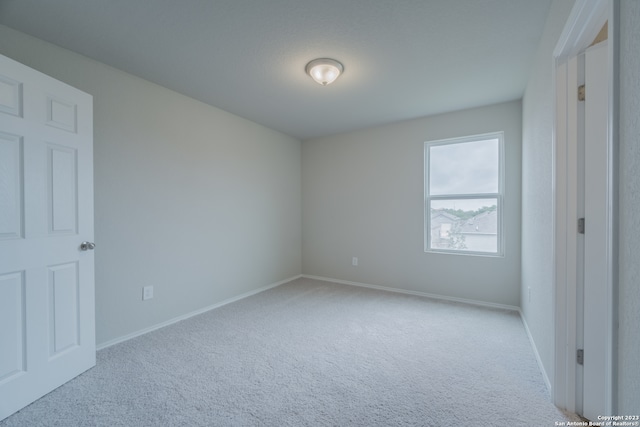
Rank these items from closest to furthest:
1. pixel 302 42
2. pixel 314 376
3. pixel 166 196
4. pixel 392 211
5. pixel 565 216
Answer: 1. pixel 565 216
2. pixel 314 376
3. pixel 302 42
4. pixel 166 196
5. pixel 392 211

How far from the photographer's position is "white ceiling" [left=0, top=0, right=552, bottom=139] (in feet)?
5.75

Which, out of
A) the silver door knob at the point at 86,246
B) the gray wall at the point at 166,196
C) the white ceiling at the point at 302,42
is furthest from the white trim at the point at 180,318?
the white ceiling at the point at 302,42

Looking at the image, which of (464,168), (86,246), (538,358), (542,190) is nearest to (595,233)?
(542,190)

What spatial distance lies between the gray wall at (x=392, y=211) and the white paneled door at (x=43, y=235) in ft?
10.4

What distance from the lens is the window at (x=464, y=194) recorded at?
11.2 ft

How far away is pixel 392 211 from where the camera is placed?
158 inches

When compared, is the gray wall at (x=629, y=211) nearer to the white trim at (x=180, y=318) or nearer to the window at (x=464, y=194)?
the window at (x=464, y=194)

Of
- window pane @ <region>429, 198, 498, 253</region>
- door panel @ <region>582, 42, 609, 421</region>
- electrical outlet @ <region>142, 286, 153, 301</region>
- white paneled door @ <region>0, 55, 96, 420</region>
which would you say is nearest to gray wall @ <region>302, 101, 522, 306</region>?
window pane @ <region>429, 198, 498, 253</region>

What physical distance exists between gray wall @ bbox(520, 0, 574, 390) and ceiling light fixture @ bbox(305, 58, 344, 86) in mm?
1466

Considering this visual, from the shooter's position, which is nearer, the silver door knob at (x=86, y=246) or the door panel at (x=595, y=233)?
the door panel at (x=595, y=233)

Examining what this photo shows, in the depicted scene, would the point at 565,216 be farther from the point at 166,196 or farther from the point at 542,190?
the point at 166,196

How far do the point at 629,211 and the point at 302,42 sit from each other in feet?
6.89

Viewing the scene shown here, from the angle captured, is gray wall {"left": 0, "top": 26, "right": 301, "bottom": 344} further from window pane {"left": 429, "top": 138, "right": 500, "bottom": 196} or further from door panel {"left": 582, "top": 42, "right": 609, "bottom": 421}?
→ door panel {"left": 582, "top": 42, "right": 609, "bottom": 421}

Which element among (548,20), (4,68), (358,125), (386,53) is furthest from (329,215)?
(4,68)
